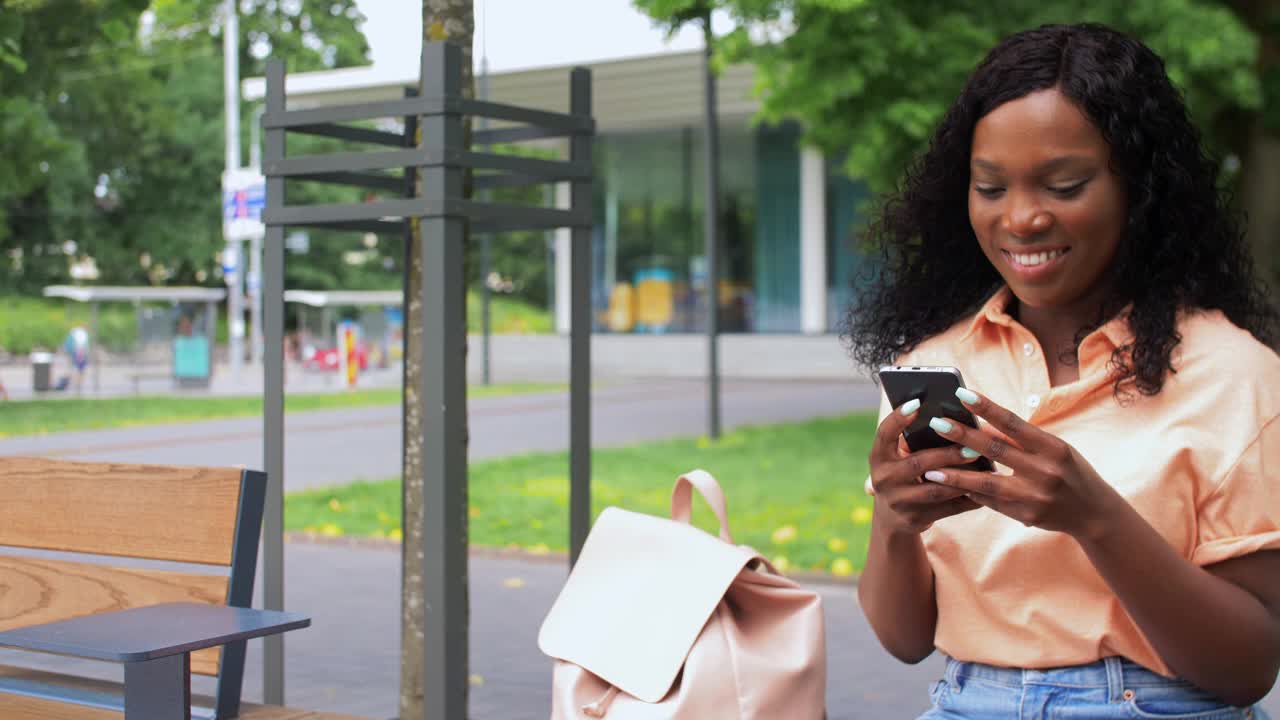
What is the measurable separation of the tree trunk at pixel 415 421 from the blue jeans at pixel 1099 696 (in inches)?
73.0

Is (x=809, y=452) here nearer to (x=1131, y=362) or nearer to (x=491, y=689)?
(x=491, y=689)

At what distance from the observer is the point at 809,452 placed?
13234 millimetres

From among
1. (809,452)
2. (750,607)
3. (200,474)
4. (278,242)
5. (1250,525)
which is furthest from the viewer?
(809,452)

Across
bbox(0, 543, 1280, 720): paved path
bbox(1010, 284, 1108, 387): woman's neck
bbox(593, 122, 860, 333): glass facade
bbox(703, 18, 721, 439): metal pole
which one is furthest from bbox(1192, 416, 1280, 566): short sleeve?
bbox(593, 122, 860, 333): glass facade

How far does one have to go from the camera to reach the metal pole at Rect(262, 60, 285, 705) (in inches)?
144

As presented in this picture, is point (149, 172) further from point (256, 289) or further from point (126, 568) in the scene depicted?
point (126, 568)

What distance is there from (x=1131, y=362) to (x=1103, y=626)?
0.37 meters

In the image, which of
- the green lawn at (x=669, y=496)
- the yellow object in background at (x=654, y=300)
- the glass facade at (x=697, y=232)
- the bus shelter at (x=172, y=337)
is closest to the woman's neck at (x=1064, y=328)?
the green lawn at (x=669, y=496)

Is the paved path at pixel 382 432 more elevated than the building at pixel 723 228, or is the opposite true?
the building at pixel 723 228

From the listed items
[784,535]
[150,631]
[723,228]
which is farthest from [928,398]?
[723,228]

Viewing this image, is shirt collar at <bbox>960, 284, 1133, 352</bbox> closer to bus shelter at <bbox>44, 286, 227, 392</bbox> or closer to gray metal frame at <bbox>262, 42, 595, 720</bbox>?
gray metal frame at <bbox>262, 42, 595, 720</bbox>

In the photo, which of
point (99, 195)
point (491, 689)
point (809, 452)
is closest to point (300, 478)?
point (809, 452)

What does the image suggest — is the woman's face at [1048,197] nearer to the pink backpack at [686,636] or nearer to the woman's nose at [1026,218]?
the woman's nose at [1026,218]

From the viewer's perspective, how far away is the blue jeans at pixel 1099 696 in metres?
2.06
